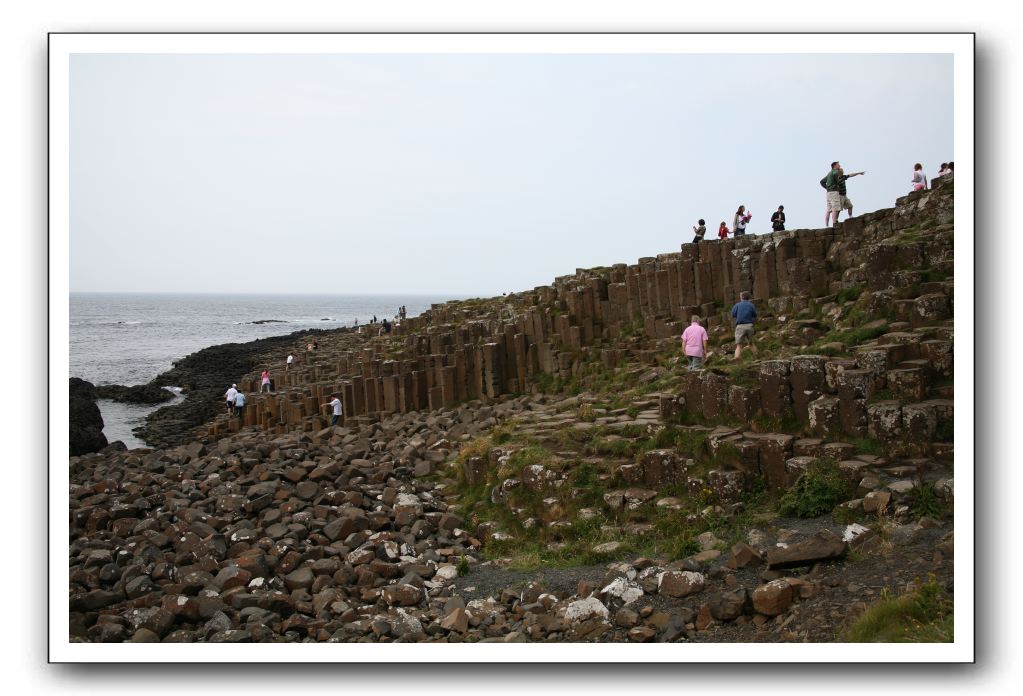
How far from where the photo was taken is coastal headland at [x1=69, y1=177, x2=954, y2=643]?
7883 millimetres

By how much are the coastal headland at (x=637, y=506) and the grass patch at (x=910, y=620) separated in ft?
0.07

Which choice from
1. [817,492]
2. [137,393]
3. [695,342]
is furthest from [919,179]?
[137,393]

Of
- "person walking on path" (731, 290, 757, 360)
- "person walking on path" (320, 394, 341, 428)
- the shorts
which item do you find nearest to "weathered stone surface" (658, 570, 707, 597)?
"person walking on path" (731, 290, 757, 360)

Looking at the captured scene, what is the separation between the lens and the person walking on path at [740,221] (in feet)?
61.9

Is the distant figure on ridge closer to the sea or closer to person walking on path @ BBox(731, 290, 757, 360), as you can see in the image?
person walking on path @ BBox(731, 290, 757, 360)

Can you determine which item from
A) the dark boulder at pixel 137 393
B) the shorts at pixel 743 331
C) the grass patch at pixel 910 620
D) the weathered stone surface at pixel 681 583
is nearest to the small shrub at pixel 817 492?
the weathered stone surface at pixel 681 583

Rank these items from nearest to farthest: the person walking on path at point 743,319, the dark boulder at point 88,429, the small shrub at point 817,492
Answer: the small shrub at point 817,492 → the person walking on path at point 743,319 → the dark boulder at point 88,429

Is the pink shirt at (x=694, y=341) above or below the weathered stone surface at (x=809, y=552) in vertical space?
above

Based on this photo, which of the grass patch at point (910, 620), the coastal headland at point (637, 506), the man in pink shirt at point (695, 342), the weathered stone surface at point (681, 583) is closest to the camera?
the grass patch at point (910, 620)

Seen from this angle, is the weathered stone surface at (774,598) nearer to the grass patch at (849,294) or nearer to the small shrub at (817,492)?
the small shrub at (817,492)

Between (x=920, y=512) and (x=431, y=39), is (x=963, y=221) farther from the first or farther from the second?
(x=431, y=39)

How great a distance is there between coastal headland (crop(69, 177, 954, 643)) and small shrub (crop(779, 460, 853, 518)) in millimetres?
23

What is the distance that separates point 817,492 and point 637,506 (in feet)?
7.27

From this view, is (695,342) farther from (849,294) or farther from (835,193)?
(835,193)
